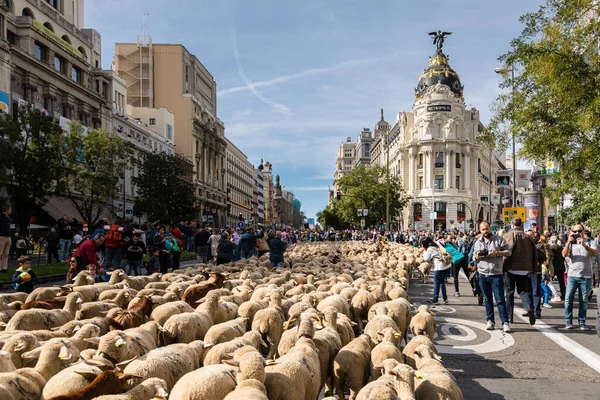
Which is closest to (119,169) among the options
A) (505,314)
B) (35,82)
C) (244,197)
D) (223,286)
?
(35,82)

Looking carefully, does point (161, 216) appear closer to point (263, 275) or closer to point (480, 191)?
point (263, 275)

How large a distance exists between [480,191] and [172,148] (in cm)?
6214

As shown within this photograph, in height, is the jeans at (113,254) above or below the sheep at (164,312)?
above

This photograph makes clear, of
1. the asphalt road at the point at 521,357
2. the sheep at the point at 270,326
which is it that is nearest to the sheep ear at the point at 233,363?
the sheep at the point at 270,326

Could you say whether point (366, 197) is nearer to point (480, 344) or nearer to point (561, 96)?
point (561, 96)

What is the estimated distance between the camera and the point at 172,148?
2869 inches

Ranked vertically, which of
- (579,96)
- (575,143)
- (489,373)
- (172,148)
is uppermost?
(172,148)

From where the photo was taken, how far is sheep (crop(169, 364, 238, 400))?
403 cm

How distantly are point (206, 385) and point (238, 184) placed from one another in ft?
390

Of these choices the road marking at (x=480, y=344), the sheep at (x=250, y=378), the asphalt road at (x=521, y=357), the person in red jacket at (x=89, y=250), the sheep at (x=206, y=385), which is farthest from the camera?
the person in red jacket at (x=89, y=250)

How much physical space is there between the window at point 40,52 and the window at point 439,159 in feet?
233

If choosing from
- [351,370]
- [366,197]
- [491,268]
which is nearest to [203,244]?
[491,268]

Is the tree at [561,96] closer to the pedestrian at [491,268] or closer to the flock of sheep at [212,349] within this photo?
the pedestrian at [491,268]

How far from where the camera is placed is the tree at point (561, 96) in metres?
14.4
